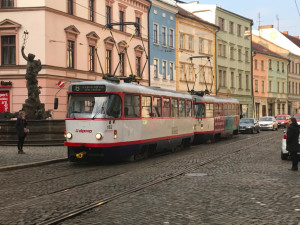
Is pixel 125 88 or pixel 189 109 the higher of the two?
pixel 125 88

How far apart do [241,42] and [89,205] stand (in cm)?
5777

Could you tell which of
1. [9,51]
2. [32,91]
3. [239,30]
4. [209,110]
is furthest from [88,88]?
[239,30]

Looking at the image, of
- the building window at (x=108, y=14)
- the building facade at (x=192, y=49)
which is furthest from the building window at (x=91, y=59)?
the building facade at (x=192, y=49)

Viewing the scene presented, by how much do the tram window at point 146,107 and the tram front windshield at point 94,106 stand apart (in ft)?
6.13

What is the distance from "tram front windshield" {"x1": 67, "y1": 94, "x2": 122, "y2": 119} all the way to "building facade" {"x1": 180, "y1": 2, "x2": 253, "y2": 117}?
41052 mm

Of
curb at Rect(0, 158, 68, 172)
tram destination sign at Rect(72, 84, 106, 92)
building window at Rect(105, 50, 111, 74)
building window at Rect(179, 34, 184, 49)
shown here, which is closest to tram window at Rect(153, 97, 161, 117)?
tram destination sign at Rect(72, 84, 106, 92)

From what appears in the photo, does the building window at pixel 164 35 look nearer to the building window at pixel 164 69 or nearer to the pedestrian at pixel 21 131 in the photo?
the building window at pixel 164 69

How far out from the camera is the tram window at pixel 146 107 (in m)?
17.1

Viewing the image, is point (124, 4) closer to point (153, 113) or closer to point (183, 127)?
point (183, 127)

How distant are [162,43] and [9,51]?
17584mm

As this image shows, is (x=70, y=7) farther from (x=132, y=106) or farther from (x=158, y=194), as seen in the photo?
(x=158, y=194)

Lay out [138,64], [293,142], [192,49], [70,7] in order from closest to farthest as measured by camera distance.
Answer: [293,142] → [70,7] → [138,64] → [192,49]

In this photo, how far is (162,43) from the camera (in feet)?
145

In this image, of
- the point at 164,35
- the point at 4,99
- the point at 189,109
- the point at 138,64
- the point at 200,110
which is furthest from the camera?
the point at 164,35
